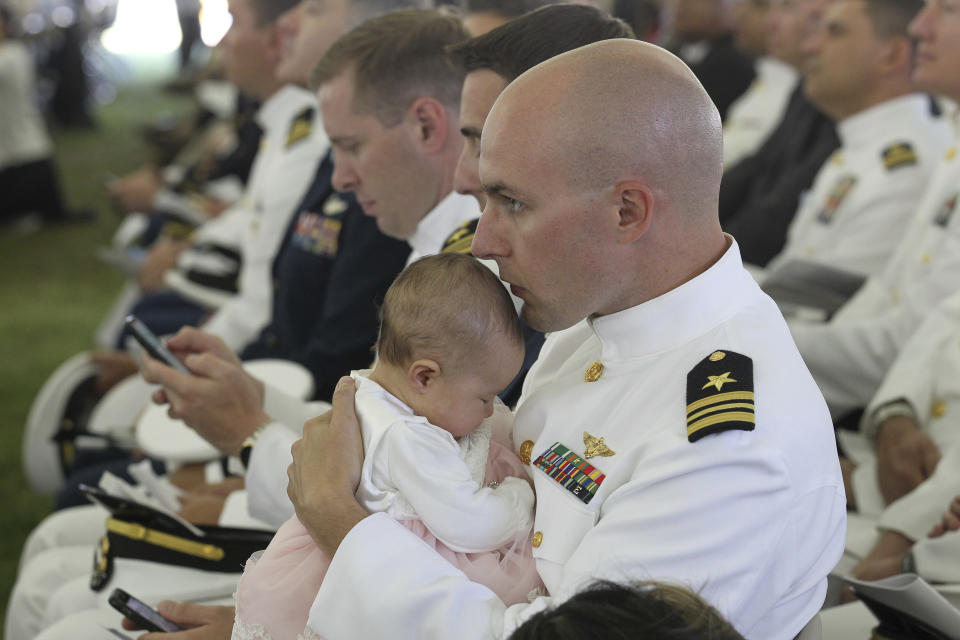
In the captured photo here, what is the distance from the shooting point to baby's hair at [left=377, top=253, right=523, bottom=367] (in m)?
1.30

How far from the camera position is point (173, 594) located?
1.74m

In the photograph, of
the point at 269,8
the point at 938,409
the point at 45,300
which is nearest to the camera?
the point at 938,409

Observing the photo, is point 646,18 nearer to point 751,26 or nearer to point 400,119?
point 751,26

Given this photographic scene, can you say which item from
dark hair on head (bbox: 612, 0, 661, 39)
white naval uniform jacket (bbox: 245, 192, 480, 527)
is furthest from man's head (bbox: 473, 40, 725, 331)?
dark hair on head (bbox: 612, 0, 661, 39)

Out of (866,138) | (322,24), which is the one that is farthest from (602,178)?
(866,138)

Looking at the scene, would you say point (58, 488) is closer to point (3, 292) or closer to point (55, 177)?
point (3, 292)

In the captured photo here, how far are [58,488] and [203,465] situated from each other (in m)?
0.79

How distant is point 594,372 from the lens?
136 centimetres

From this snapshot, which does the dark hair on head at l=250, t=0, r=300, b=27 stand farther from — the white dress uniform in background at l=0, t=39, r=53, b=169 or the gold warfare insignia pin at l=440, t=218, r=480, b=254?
the white dress uniform in background at l=0, t=39, r=53, b=169

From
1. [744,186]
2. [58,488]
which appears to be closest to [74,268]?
[58,488]

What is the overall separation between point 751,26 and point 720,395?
447 cm

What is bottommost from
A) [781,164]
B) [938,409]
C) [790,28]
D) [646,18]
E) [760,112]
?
[646,18]

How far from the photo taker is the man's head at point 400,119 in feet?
6.51

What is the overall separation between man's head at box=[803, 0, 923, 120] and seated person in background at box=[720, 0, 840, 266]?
24 centimetres
